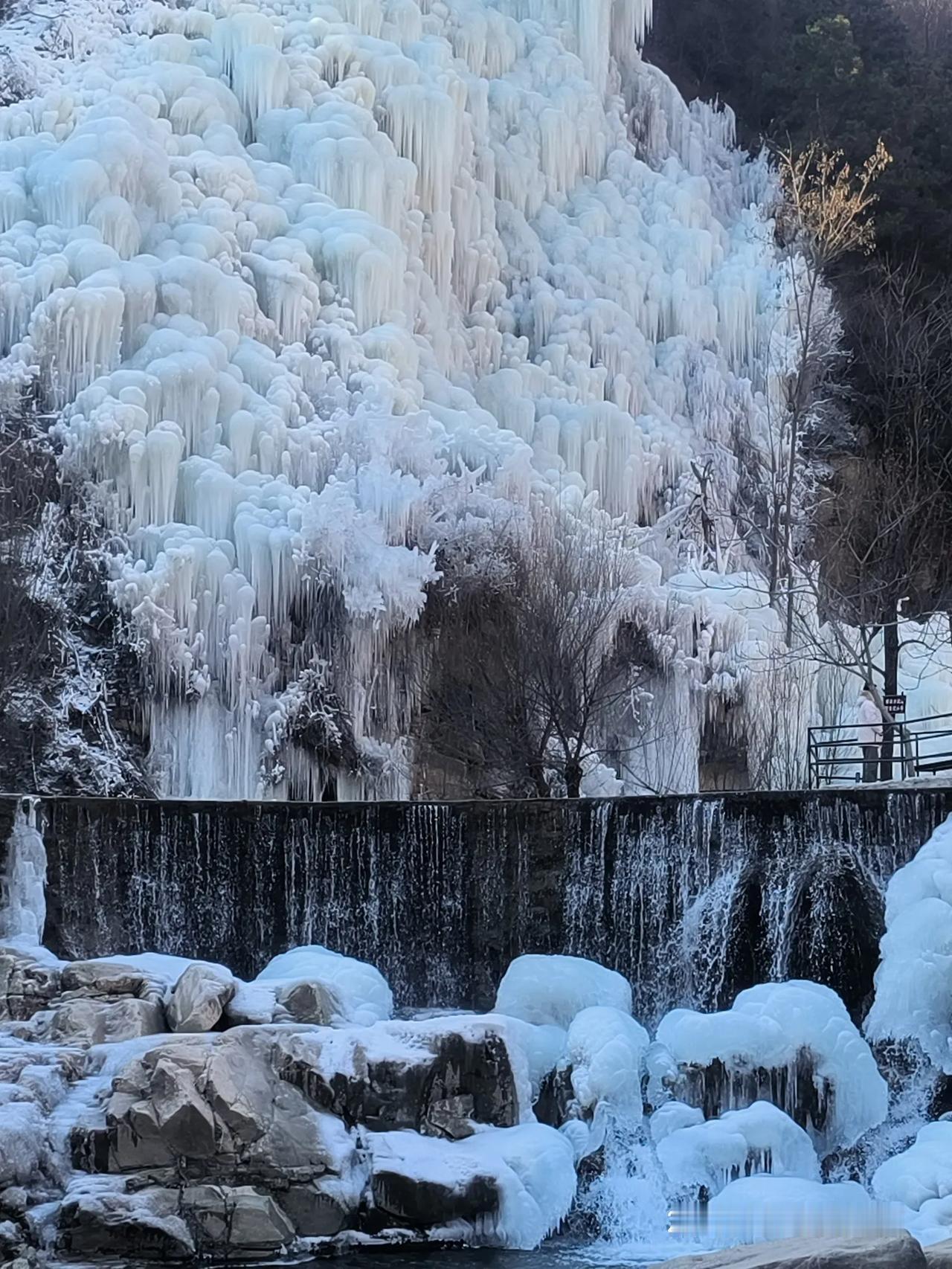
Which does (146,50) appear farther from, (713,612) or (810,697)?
(810,697)

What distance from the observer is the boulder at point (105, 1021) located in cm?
1473

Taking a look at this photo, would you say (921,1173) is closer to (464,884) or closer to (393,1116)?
(393,1116)

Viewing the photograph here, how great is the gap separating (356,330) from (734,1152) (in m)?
14.3

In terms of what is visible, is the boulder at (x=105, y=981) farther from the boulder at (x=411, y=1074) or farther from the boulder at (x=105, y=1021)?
the boulder at (x=411, y=1074)

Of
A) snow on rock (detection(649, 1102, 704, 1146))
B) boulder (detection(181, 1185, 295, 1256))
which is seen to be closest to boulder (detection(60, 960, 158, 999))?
boulder (detection(181, 1185, 295, 1256))

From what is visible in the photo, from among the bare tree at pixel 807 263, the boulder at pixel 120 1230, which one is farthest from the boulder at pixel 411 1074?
the bare tree at pixel 807 263

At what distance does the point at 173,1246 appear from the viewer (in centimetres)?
1286

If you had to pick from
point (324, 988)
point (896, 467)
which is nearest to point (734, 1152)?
point (324, 988)

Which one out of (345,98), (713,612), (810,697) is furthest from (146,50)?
(810,697)

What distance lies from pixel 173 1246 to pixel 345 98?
18.8 metres

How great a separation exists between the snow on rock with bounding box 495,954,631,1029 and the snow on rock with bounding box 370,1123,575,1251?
210cm

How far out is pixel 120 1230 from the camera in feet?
42.2

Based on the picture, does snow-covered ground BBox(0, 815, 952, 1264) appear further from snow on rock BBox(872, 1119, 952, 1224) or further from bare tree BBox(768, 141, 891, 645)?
bare tree BBox(768, 141, 891, 645)

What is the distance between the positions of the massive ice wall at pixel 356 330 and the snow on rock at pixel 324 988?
5.54m
